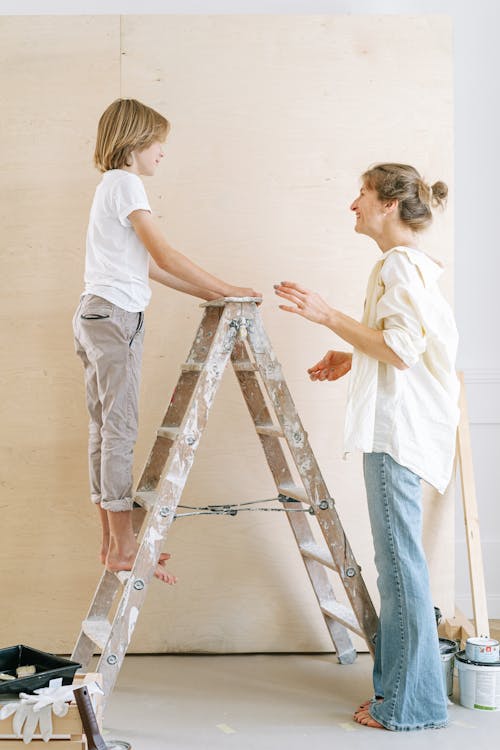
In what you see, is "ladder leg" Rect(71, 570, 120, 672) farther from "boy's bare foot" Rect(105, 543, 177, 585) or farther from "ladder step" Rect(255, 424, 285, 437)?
"ladder step" Rect(255, 424, 285, 437)

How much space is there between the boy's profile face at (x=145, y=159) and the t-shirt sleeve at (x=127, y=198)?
0.09 meters

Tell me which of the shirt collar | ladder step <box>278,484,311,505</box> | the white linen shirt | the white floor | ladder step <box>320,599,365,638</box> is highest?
the shirt collar

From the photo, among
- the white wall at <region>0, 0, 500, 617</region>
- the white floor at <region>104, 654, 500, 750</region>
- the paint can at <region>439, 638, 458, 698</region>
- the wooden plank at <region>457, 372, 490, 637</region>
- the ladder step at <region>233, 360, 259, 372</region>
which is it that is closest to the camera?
the white floor at <region>104, 654, 500, 750</region>

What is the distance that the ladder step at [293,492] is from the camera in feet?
8.93

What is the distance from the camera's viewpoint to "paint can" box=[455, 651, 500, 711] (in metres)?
2.60

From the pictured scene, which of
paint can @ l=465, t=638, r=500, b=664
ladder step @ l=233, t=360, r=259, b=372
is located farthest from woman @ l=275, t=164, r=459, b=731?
ladder step @ l=233, t=360, r=259, b=372

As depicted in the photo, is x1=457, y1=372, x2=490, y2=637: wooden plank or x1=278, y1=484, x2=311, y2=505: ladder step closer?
x1=278, y1=484, x2=311, y2=505: ladder step

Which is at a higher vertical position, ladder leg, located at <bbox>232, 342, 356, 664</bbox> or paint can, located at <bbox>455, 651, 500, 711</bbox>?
ladder leg, located at <bbox>232, 342, 356, 664</bbox>

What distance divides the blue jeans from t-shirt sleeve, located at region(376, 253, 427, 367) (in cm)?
32

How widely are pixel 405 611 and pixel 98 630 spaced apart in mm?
950

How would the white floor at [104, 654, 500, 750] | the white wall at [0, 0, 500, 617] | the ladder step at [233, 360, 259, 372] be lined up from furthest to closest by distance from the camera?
the white wall at [0, 0, 500, 617], the ladder step at [233, 360, 259, 372], the white floor at [104, 654, 500, 750]

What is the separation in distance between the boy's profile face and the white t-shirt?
5 cm

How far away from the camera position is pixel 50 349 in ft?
10.2

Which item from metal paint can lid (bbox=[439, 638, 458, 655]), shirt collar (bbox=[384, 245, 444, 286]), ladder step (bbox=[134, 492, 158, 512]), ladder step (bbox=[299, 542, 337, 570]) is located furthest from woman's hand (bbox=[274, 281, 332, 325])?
metal paint can lid (bbox=[439, 638, 458, 655])
